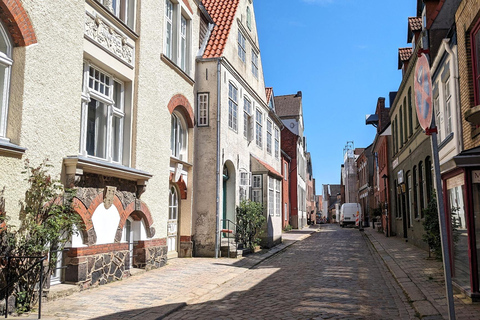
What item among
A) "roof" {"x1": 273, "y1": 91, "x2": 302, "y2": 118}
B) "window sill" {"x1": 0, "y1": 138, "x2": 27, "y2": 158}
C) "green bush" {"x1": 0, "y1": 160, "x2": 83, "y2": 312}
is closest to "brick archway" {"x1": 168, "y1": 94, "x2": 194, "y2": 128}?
"green bush" {"x1": 0, "y1": 160, "x2": 83, "y2": 312}

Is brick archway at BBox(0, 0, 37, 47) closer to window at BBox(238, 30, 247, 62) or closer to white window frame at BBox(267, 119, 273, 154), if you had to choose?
window at BBox(238, 30, 247, 62)

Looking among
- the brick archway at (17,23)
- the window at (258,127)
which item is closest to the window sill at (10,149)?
the brick archway at (17,23)

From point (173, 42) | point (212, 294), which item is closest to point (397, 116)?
point (173, 42)

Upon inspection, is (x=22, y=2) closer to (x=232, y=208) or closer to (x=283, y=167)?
(x=232, y=208)

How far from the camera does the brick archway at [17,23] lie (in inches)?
275

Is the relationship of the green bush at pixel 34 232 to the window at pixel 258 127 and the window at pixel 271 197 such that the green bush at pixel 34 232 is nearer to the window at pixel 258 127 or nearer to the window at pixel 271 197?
the window at pixel 271 197

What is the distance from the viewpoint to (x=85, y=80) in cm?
928

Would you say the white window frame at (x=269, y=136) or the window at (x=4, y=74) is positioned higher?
the white window frame at (x=269, y=136)

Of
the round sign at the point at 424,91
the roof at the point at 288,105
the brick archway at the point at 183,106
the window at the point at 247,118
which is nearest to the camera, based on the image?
the round sign at the point at 424,91

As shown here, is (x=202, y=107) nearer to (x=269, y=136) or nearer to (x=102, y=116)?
(x=102, y=116)

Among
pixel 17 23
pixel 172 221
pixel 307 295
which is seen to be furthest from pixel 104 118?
pixel 307 295

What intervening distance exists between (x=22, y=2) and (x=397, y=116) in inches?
792

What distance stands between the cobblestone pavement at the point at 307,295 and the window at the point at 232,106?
19.6 ft

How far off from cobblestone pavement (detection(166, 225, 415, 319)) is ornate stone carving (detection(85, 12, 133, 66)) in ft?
19.1
